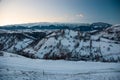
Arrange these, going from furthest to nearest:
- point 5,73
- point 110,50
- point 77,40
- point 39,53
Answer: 1. point 77,40
2. point 39,53
3. point 110,50
4. point 5,73

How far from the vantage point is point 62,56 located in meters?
49.0

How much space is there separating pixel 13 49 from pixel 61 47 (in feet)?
64.8

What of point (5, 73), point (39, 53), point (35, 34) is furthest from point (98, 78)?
point (35, 34)

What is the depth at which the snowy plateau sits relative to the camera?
9.71 m

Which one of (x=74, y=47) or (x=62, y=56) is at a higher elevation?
(x=74, y=47)

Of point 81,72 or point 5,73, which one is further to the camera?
point 81,72

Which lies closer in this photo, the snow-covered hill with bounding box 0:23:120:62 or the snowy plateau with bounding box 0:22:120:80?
the snowy plateau with bounding box 0:22:120:80

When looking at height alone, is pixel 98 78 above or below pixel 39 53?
above

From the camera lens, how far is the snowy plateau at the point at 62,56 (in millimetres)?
9711

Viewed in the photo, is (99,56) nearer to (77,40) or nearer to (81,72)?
(77,40)

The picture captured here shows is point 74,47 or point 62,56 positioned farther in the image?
point 74,47

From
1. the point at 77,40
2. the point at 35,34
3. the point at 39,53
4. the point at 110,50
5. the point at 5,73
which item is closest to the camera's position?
the point at 5,73

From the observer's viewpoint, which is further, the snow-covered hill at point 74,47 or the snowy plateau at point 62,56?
the snow-covered hill at point 74,47

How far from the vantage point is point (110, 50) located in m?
45.4
